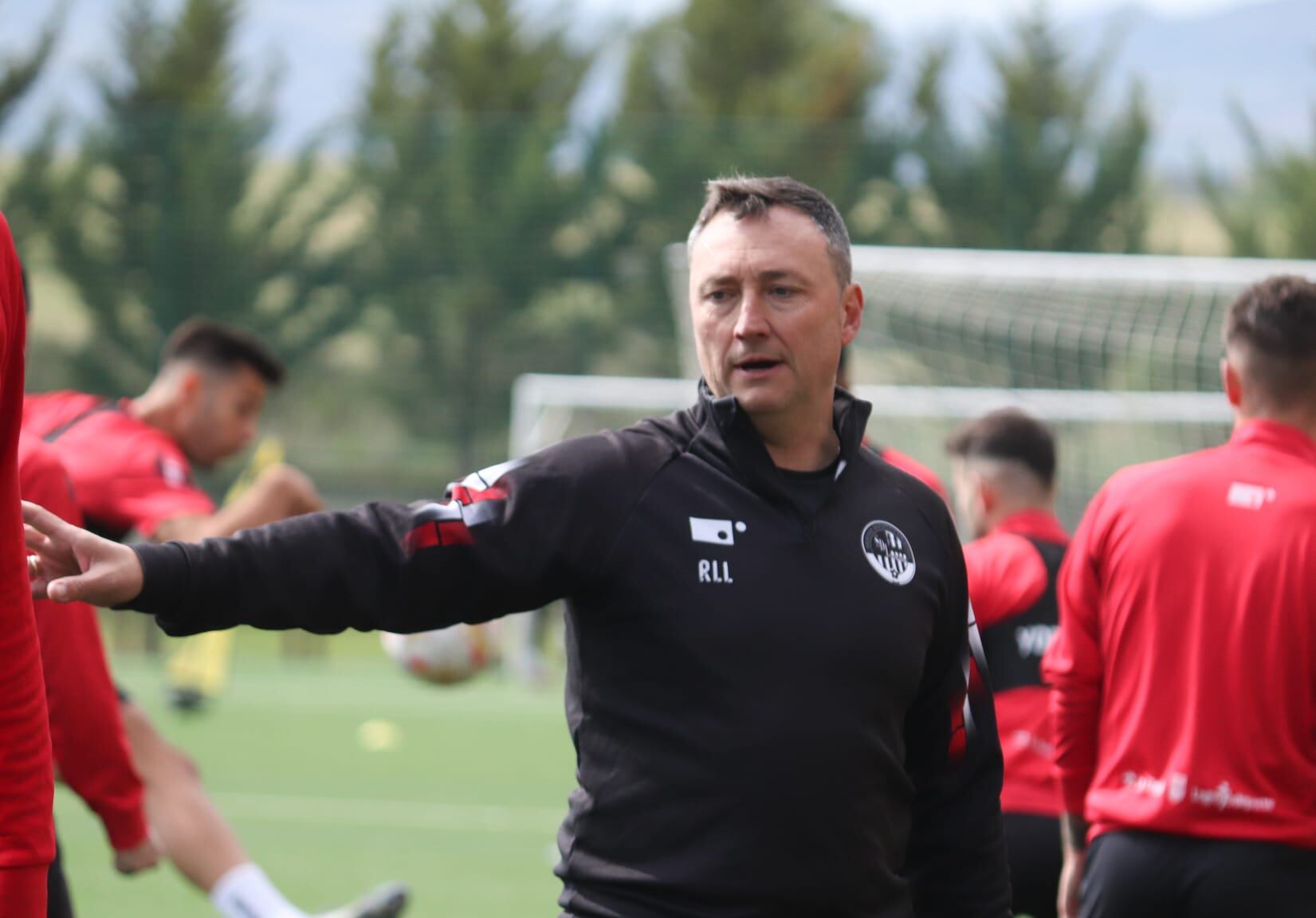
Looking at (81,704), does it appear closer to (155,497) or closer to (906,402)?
(155,497)

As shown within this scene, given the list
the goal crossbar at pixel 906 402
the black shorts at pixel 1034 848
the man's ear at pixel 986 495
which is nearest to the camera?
the black shorts at pixel 1034 848

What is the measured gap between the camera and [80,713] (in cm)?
402

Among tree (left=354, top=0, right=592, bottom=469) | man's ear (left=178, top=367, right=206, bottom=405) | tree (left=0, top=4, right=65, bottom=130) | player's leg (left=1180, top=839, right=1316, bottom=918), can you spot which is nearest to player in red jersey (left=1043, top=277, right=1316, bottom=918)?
player's leg (left=1180, top=839, right=1316, bottom=918)

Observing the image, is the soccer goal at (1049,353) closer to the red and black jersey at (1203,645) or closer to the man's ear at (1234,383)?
the man's ear at (1234,383)

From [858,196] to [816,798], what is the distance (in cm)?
1740

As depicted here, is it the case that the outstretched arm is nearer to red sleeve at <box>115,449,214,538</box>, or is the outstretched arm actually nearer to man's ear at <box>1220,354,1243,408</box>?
man's ear at <box>1220,354,1243,408</box>

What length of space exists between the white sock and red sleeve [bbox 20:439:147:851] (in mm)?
1300

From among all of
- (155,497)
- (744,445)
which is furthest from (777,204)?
(155,497)

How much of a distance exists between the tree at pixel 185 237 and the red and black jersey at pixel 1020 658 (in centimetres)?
1503

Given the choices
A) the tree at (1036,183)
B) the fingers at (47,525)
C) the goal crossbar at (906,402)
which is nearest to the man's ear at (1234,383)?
the fingers at (47,525)

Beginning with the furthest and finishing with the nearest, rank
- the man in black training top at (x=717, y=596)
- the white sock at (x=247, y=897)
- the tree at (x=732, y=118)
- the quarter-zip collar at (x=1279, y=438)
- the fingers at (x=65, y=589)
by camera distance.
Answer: the tree at (x=732, y=118) < the white sock at (x=247, y=897) < the quarter-zip collar at (x=1279, y=438) < the man in black training top at (x=717, y=596) < the fingers at (x=65, y=589)

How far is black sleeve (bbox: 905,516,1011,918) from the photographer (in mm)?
2963

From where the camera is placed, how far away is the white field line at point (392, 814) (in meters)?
9.12

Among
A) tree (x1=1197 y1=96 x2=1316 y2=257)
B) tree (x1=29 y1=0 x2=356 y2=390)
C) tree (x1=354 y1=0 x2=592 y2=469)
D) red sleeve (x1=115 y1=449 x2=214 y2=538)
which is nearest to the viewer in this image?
red sleeve (x1=115 y1=449 x2=214 y2=538)
